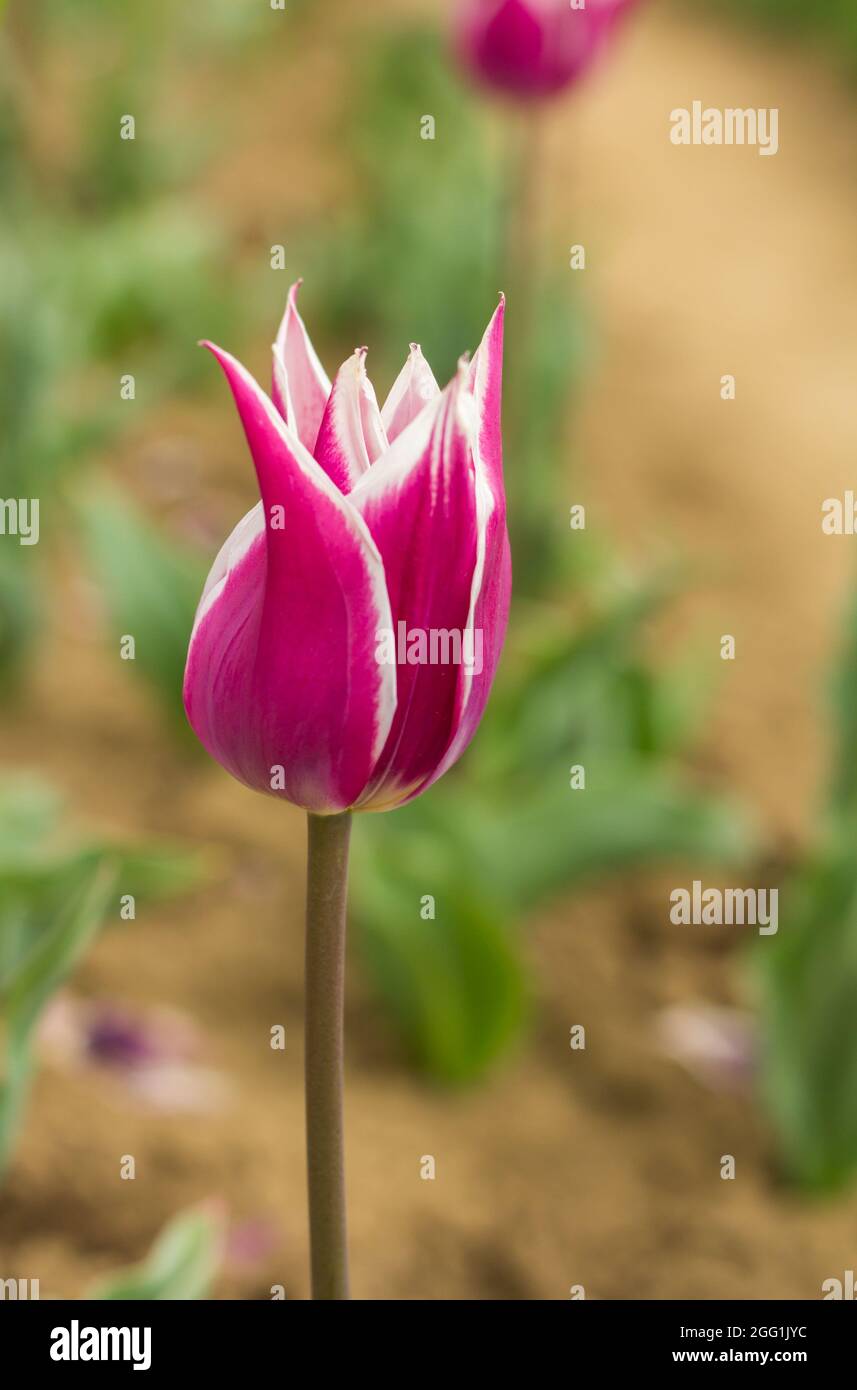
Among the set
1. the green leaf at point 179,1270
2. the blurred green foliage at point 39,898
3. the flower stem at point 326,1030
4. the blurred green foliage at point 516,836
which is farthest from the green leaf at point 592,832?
the flower stem at point 326,1030

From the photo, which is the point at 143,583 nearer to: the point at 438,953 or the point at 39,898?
the point at 438,953

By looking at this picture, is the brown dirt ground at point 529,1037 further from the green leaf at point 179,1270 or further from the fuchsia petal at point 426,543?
the fuchsia petal at point 426,543

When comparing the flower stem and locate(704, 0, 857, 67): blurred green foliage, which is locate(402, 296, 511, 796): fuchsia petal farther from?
locate(704, 0, 857, 67): blurred green foliage

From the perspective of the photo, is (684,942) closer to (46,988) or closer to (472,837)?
(472,837)

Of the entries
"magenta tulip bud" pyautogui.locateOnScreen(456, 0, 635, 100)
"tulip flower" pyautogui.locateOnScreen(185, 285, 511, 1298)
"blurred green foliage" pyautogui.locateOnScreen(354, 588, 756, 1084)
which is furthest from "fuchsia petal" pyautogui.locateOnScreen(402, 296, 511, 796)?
"magenta tulip bud" pyautogui.locateOnScreen(456, 0, 635, 100)

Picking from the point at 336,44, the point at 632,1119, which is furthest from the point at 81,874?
the point at 336,44

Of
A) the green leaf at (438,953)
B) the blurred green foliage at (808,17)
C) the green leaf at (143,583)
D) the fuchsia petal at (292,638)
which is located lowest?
the green leaf at (438,953)

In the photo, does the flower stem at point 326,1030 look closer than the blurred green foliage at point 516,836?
Yes
